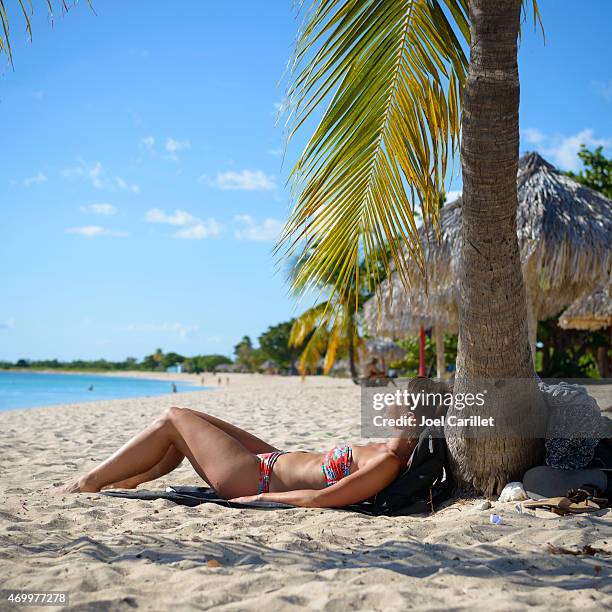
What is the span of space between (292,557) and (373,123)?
229cm

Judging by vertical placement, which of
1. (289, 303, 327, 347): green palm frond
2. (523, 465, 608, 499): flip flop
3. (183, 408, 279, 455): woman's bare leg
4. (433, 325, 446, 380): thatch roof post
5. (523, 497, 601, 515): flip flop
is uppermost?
(289, 303, 327, 347): green palm frond

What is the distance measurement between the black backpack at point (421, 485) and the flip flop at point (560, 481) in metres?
0.45

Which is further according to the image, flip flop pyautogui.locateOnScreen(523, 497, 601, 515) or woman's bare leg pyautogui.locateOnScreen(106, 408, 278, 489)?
woman's bare leg pyautogui.locateOnScreen(106, 408, 278, 489)

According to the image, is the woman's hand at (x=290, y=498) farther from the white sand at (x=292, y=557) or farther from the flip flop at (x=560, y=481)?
the flip flop at (x=560, y=481)

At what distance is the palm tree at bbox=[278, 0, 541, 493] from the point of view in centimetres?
312

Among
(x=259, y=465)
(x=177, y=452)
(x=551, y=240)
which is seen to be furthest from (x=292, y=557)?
(x=551, y=240)

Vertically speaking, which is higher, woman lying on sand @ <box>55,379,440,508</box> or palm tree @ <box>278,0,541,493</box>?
palm tree @ <box>278,0,541,493</box>

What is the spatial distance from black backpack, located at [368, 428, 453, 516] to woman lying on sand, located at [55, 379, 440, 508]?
0.17ft

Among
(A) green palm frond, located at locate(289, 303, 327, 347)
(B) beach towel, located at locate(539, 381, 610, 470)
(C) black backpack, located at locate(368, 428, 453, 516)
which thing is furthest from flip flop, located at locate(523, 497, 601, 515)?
(A) green palm frond, located at locate(289, 303, 327, 347)

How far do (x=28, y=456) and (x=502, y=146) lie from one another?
4.37 m

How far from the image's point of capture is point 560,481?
3.22m

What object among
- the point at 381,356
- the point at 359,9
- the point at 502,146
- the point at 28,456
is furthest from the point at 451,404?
the point at 381,356

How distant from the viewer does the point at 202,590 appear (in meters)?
2.12

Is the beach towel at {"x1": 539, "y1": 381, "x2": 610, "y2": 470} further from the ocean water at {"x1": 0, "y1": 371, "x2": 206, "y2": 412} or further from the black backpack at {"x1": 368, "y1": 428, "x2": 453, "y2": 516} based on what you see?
the ocean water at {"x1": 0, "y1": 371, "x2": 206, "y2": 412}
